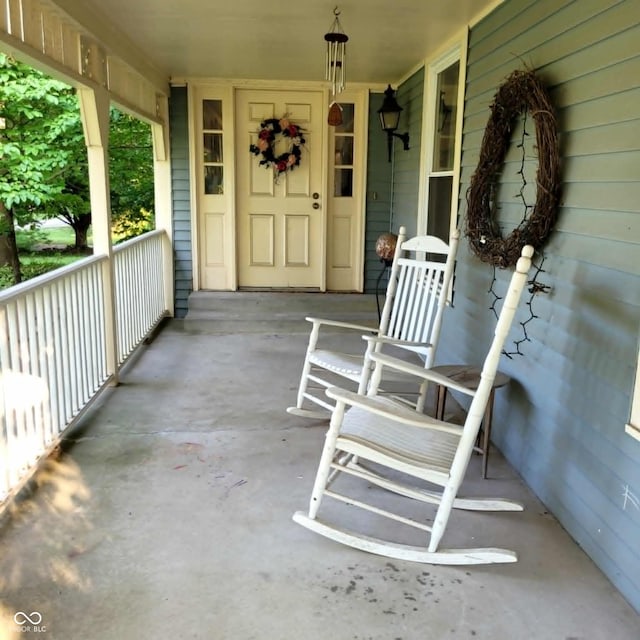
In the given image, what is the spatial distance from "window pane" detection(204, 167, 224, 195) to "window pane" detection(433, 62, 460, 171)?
2246mm

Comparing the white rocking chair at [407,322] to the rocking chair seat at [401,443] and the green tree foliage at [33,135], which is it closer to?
the rocking chair seat at [401,443]

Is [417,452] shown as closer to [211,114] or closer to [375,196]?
[375,196]

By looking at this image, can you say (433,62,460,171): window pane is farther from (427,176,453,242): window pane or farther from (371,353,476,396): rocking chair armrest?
(371,353,476,396): rocking chair armrest

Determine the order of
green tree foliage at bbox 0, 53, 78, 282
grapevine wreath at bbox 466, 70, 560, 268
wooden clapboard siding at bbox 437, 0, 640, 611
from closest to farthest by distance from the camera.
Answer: wooden clapboard siding at bbox 437, 0, 640, 611 → grapevine wreath at bbox 466, 70, 560, 268 → green tree foliage at bbox 0, 53, 78, 282

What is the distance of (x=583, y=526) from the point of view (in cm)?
231

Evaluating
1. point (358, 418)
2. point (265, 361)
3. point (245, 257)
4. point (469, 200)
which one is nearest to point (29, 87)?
point (245, 257)

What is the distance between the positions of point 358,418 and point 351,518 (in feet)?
1.30

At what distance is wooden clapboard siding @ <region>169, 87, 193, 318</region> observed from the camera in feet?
19.1

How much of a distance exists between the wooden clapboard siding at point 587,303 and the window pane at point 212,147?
11.1 feet

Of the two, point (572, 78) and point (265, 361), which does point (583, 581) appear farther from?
point (265, 361)

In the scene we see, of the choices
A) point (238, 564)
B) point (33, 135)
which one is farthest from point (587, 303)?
point (33, 135)

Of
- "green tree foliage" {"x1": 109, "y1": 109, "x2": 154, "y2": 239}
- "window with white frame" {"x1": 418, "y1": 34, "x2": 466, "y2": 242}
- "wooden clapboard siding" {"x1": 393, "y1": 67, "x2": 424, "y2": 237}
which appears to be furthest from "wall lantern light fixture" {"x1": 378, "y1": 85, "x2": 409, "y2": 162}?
"green tree foliage" {"x1": 109, "y1": 109, "x2": 154, "y2": 239}

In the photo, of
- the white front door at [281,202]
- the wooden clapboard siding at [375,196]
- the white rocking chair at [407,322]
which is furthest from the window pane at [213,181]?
the white rocking chair at [407,322]

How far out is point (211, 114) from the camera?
19.3ft
